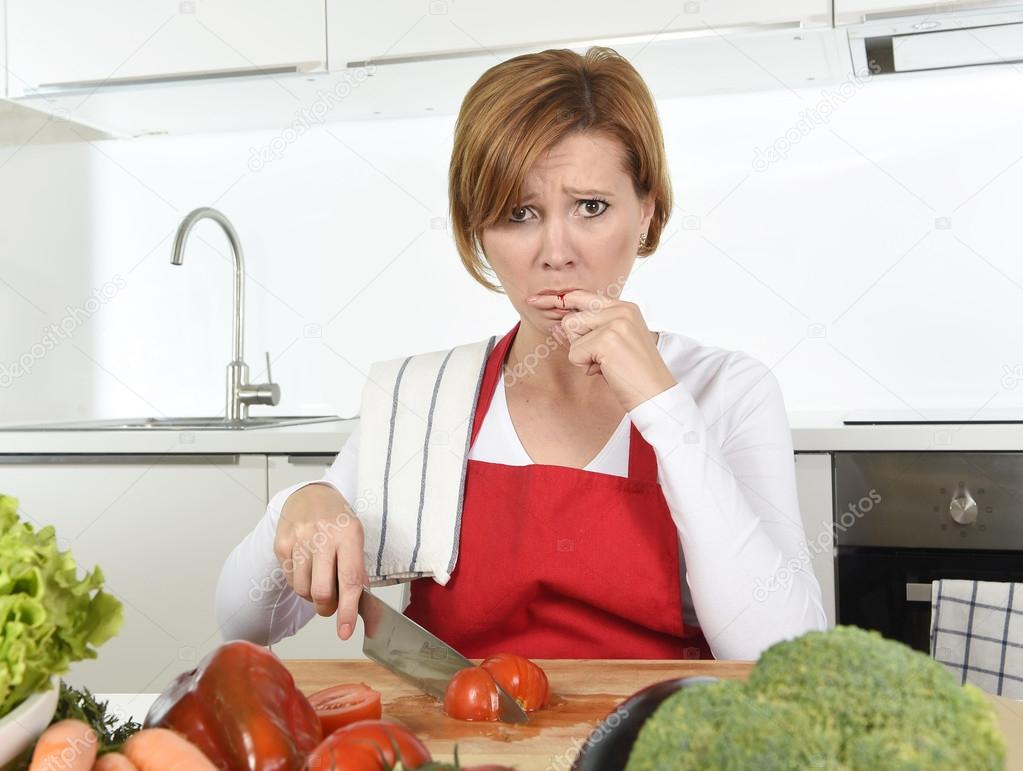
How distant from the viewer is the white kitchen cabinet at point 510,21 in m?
1.88

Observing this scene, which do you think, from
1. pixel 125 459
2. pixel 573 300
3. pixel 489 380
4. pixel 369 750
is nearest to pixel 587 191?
pixel 573 300

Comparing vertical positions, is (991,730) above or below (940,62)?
below

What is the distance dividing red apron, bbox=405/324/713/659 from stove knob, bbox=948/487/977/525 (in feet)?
2.35

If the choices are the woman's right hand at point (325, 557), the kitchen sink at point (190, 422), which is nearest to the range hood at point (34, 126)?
the kitchen sink at point (190, 422)

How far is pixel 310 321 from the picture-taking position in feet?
8.16

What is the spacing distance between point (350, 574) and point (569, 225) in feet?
1.54

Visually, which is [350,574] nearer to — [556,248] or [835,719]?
[556,248]

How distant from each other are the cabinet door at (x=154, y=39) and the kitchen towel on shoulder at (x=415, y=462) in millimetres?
1044

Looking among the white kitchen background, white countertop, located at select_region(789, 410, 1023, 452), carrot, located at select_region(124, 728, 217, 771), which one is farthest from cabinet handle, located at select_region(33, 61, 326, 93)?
carrot, located at select_region(124, 728, 217, 771)

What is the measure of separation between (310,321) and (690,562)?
1650 millimetres

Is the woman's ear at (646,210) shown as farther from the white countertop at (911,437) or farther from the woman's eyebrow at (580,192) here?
the white countertop at (911,437)

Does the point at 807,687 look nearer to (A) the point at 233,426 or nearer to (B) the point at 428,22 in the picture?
Answer: (B) the point at 428,22

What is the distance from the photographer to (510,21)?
6.49ft

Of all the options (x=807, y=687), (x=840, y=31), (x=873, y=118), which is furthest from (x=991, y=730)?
(x=873, y=118)
